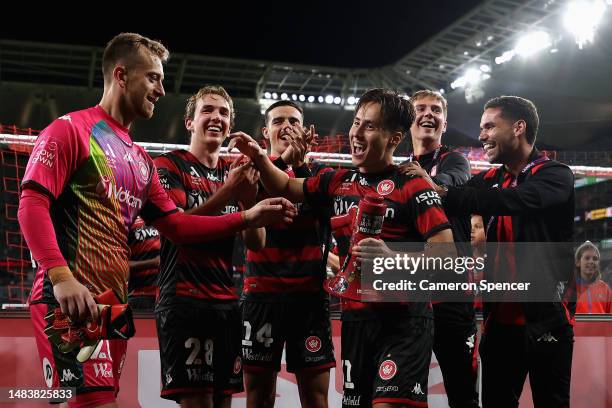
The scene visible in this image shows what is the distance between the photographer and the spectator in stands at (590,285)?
5887mm

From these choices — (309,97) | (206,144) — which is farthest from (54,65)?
(206,144)

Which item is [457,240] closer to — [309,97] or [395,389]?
[395,389]

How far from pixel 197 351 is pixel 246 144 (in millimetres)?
1159

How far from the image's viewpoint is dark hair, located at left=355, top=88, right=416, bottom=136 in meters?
3.46

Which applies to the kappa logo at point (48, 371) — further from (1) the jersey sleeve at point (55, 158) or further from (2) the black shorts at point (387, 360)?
(2) the black shorts at point (387, 360)

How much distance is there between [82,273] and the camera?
278 cm

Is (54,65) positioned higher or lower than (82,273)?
higher

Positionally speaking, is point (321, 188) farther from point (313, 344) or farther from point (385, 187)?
point (313, 344)

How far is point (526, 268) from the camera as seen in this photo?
12.3ft

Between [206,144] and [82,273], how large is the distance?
1474 mm

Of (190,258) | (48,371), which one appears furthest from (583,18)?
(48,371)

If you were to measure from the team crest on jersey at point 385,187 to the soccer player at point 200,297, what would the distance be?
2.23ft

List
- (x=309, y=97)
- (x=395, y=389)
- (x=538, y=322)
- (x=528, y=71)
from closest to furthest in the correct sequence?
1. (x=395, y=389)
2. (x=538, y=322)
3. (x=528, y=71)
4. (x=309, y=97)

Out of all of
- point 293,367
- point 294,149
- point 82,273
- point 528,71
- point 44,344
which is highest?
point 528,71
